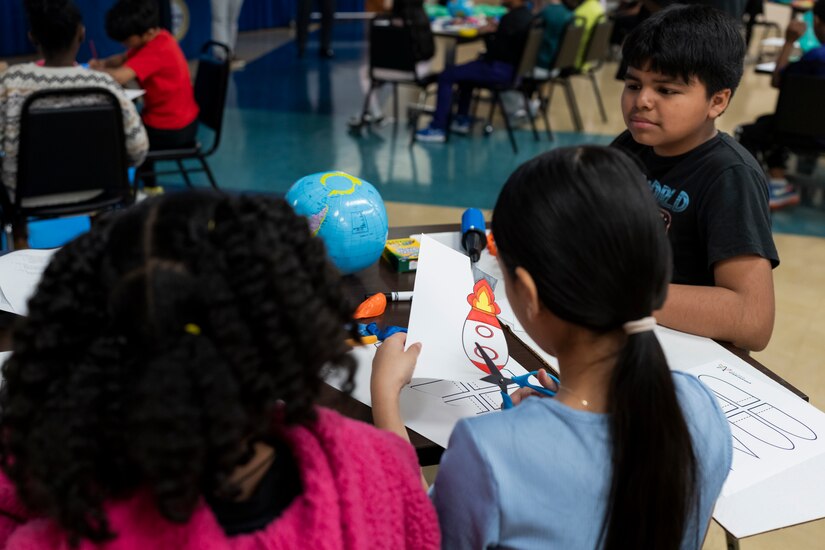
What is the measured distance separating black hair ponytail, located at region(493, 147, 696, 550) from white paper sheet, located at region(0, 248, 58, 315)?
0.84 meters

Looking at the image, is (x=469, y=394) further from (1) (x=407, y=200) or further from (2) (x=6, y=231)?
(1) (x=407, y=200)

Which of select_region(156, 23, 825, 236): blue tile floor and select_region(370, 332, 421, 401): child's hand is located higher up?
select_region(370, 332, 421, 401): child's hand

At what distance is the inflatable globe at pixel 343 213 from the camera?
1.31 meters

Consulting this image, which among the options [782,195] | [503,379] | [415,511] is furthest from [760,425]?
[782,195]

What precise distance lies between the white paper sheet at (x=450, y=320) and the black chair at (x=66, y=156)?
170 cm

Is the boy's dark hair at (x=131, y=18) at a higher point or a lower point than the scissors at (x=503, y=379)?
higher

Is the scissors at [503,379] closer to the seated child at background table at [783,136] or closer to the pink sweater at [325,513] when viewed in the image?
the pink sweater at [325,513]

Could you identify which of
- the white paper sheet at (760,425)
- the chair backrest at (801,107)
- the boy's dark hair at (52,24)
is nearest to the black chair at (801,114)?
the chair backrest at (801,107)

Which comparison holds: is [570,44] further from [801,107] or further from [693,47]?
[693,47]

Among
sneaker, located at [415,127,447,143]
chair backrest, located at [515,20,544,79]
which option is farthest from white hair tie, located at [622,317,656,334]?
sneaker, located at [415,127,447,143]

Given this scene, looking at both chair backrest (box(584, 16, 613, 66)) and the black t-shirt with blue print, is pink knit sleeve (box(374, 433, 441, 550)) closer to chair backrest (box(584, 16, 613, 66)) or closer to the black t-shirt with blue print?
→ the black t-shirt with blue print

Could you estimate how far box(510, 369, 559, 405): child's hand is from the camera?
3.39ft

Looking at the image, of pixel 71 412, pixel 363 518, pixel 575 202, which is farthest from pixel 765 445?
pixel 71 412

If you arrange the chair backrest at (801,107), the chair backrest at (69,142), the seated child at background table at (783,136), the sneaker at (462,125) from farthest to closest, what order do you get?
the sneaker at (462,125), the seated child at background table at (783,136), the chair backrest at (801,107), the chair backrest at (69,142)
